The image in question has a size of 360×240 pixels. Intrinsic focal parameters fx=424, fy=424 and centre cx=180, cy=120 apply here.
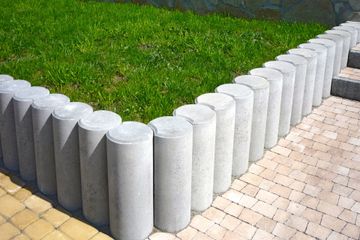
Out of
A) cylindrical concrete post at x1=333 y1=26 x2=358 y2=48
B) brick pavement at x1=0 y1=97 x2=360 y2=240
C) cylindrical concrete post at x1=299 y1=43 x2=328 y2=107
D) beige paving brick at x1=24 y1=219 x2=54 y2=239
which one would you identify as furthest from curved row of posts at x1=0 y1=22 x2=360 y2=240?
cylindrical concrete post at x1=333 y1=26 x2=358 y2=48

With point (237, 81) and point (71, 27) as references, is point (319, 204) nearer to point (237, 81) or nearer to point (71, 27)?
point (237, 81)

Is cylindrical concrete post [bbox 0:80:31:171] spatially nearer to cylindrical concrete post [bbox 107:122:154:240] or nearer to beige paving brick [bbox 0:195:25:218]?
beige paving brick [bbox 0:195:25:218]

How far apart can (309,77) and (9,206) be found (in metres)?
3.94

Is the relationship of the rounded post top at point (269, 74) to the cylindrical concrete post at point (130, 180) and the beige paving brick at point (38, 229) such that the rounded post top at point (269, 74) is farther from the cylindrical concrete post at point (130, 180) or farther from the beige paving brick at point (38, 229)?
the beige paving brick at point (38, 229)

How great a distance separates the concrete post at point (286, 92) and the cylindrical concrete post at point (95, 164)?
2266 mm

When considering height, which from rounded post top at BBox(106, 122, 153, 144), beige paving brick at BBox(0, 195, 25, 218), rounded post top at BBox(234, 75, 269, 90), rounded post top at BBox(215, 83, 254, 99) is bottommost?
beige paving brick at BBox(0, 195, 25, 218)

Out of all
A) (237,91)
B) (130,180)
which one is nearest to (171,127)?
(130,180)

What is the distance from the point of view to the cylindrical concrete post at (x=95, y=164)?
3.48m

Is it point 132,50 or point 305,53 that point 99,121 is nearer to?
point 132,50

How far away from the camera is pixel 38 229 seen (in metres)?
3.63

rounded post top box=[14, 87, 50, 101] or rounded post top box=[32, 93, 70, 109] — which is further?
rounded post top box=[14, 87, 50, 101]

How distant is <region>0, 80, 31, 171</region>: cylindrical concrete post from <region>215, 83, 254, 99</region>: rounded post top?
2.05 metres

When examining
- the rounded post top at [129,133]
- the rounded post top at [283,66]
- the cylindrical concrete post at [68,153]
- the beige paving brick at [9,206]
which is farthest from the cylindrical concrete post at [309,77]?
the beige paving brick at [9,206]

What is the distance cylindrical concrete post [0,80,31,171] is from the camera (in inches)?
165
